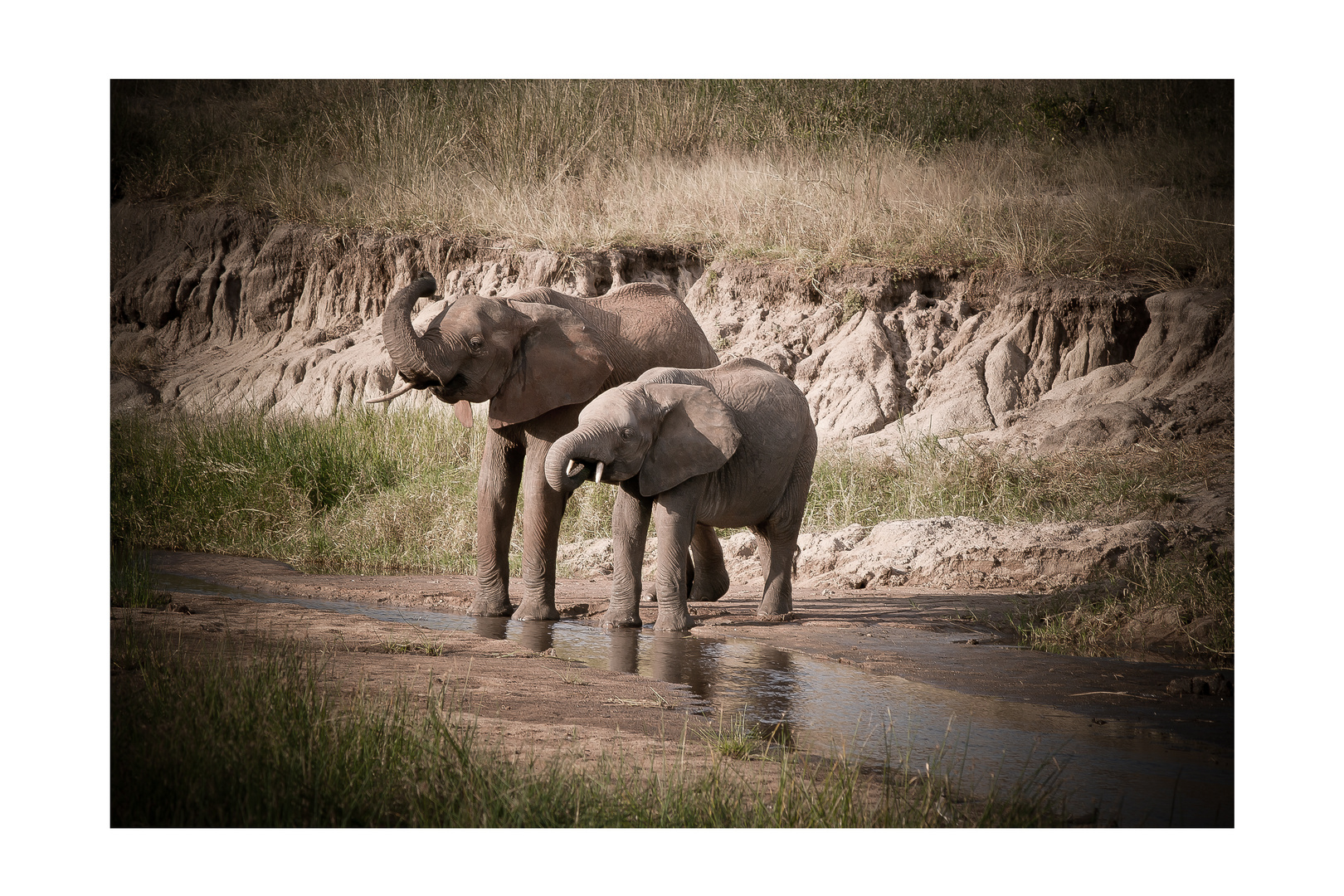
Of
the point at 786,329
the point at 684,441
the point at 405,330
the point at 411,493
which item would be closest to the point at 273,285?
the point at 411,493

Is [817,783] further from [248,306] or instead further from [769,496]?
[248,306]

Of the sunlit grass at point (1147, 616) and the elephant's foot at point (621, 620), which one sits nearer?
the sunlit grass at point (1147, 616)

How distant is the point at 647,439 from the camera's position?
607 centimetres

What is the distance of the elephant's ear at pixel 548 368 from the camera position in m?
6.52

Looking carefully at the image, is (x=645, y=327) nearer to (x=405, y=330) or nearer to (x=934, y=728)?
(x=405, y=330)

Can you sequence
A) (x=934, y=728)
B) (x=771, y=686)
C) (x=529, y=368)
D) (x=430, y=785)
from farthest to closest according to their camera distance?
(x=529, y=368) < (x=771, y=686) < (x=934, y=728) < (x=430, y=785)

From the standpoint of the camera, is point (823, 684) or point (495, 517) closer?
point (823, 684)

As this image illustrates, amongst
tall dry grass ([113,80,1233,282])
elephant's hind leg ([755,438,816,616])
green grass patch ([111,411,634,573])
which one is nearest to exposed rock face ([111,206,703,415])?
tall dry grass ([113,80,1233,282])

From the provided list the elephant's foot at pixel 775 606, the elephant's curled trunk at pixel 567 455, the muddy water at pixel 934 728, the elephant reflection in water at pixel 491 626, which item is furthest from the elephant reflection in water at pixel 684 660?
the elephant's curled trunk at pixel 567 455

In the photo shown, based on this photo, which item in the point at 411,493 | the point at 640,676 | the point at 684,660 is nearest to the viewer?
the point at 640,676

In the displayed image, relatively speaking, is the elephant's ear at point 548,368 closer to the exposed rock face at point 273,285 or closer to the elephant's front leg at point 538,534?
the elephant's front leg at point 538,534

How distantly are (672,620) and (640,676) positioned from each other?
111 centimetres

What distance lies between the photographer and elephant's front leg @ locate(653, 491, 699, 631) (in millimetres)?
6262

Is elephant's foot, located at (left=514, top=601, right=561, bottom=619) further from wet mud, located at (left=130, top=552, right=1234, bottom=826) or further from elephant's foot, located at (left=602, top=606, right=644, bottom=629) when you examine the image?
elephant's foot, located at (left=602, top=606, right=644, bottom=629)
